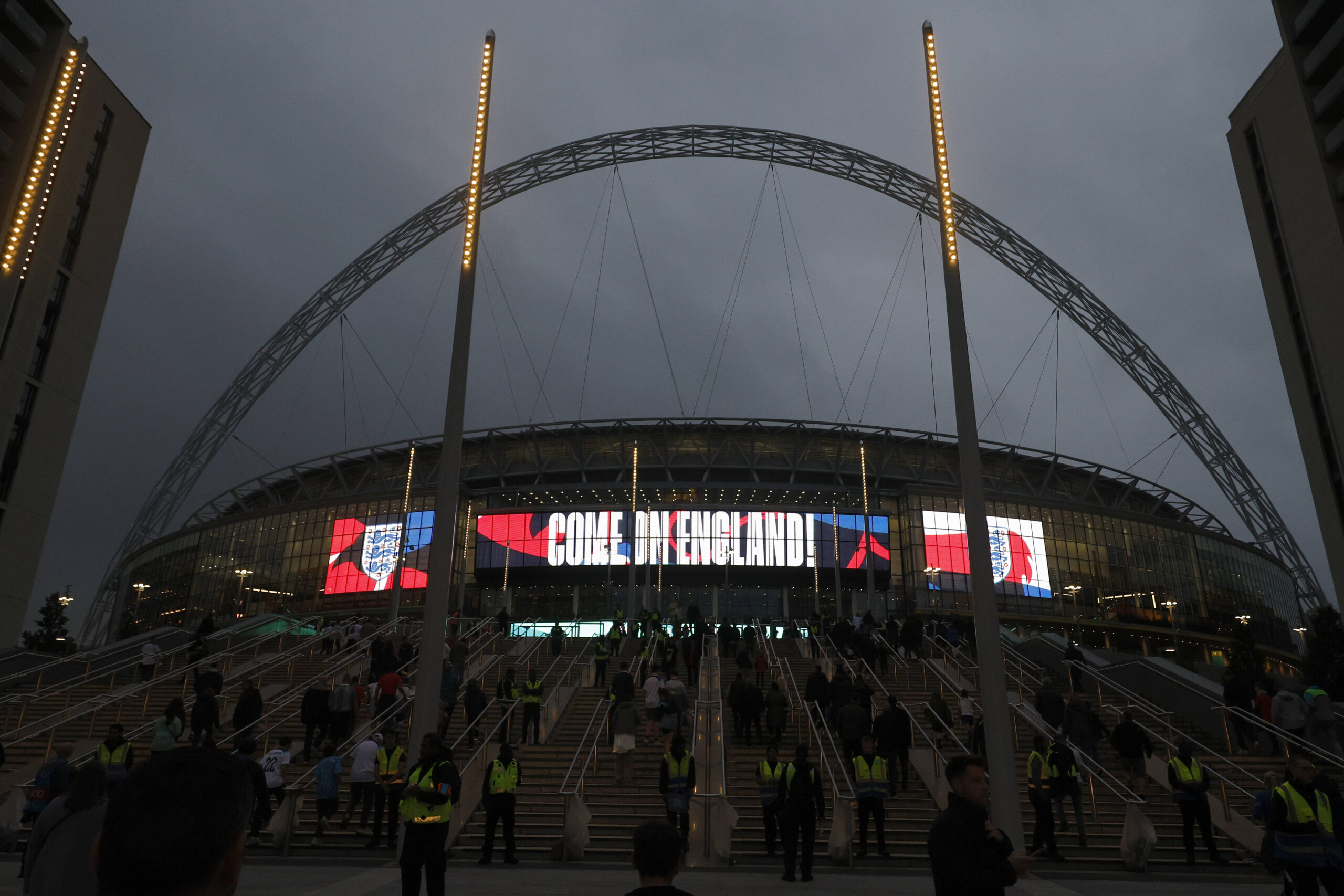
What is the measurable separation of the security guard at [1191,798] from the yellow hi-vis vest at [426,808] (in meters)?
10.5

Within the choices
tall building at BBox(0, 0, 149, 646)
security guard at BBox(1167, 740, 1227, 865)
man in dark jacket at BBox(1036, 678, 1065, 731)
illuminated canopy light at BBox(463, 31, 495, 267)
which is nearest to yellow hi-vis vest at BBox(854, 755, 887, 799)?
security guard at BBox(1167, 740, 1227, 865)

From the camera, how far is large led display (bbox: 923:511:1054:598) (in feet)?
201

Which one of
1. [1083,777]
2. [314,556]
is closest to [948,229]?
[1083,777]

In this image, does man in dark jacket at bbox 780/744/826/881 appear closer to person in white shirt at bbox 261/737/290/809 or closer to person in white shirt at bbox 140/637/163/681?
person in white shirt at bbox 261/737/290/809

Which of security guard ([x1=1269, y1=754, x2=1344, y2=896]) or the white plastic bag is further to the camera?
the white plastic bag

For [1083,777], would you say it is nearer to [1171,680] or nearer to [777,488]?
[1171,680]

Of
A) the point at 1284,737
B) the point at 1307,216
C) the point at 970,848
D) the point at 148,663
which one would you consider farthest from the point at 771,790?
the point at 1307,216

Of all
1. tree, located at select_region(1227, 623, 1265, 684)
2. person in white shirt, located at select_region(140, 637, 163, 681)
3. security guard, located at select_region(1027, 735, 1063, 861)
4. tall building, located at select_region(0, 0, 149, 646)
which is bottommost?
security guard, located at select_region(1027, 735, 1063, 861)

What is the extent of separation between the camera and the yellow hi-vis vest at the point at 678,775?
541 inches

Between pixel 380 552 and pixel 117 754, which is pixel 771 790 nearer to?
pixel 117 754

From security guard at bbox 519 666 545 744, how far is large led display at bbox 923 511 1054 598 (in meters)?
45.7

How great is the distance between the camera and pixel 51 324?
46406mm

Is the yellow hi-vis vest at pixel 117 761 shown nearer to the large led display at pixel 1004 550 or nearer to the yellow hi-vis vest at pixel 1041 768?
the yellow hi-vis vest at pixel 1041 768

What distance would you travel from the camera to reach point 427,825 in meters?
8.56
